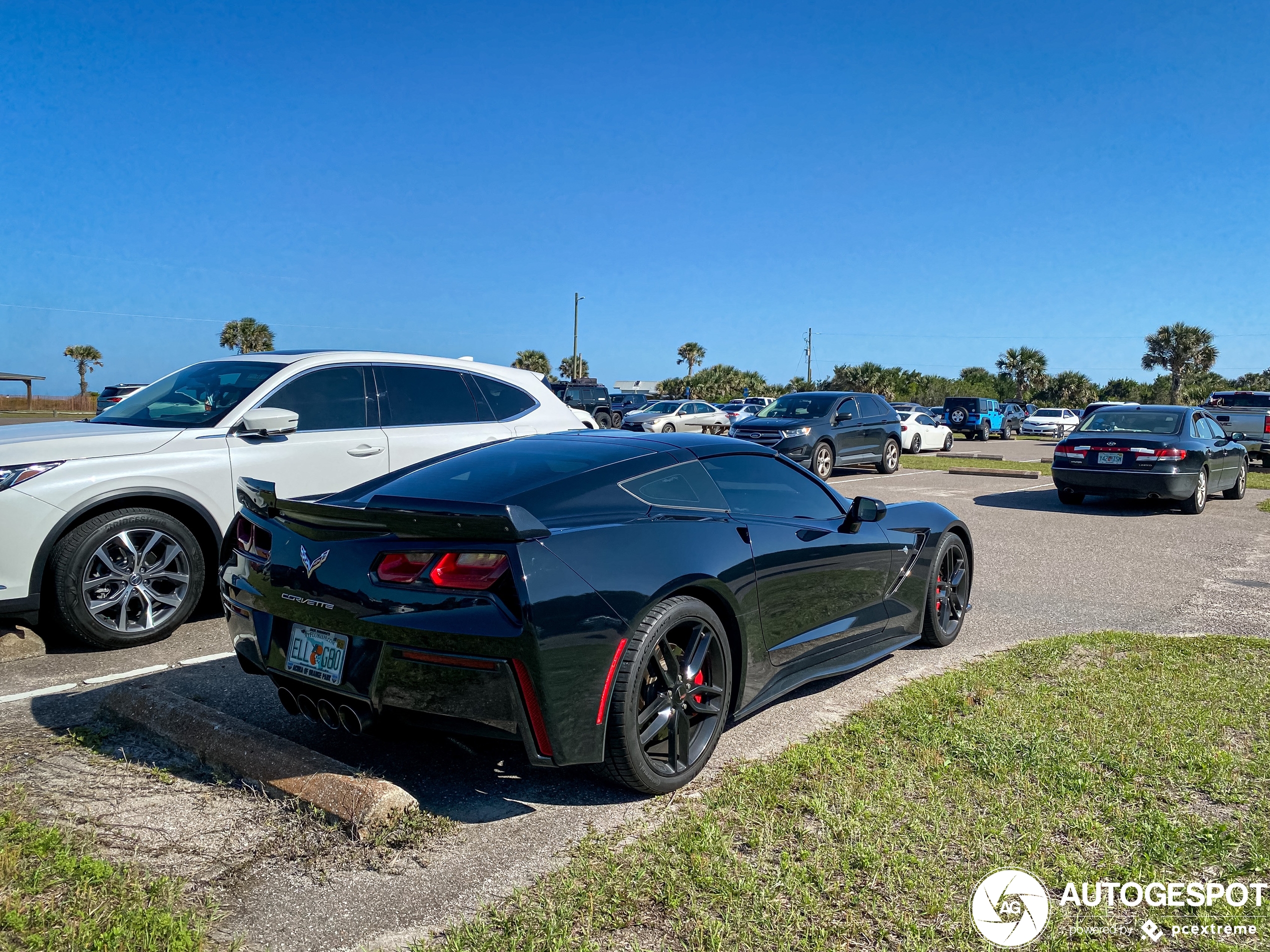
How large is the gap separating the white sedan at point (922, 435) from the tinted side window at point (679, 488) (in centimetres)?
2323

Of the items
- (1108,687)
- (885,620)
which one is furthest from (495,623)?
(1108,687)

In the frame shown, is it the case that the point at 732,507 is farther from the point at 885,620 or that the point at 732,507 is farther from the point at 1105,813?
the point at 1105,813

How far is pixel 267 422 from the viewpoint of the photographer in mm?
6027

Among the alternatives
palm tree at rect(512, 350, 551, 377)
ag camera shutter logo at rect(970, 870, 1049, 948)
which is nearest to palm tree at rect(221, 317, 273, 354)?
palm tree at rect(512, 350, 551, 377)

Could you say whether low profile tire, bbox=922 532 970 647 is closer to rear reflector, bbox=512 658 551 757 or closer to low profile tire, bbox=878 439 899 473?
rear reflector, bbox=512 658 551 757

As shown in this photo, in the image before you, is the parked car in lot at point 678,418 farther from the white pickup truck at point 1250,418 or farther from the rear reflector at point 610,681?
the rear reflector at point 610,681

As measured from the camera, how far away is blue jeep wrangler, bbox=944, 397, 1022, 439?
39.6 metres

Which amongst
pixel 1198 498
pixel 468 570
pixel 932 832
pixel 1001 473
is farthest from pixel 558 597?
pixel 1001 473

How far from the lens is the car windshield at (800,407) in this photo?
18.2 metres

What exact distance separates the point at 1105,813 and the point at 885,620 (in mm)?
1778

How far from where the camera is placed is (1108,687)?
16.2ft

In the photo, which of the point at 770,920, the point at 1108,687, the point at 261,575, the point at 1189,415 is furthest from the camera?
the point at 1189,415

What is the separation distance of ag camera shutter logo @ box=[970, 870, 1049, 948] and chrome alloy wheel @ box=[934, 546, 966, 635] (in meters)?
2.80

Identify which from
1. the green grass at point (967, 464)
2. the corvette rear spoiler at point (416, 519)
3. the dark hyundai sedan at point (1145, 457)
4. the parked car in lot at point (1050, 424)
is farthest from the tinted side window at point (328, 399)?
the parked car in lot at point (1050, 424)
